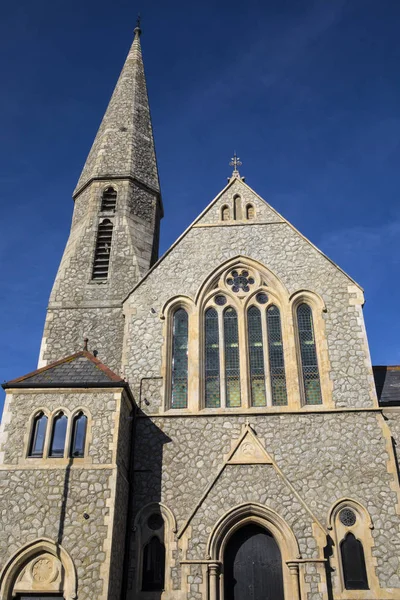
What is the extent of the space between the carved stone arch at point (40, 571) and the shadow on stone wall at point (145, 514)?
1.90 m

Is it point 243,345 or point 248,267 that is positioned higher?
point 248,267

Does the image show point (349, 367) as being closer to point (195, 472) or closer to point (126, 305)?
point (195, 472)

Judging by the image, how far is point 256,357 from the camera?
1633cm

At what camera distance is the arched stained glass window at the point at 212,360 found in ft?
51.6

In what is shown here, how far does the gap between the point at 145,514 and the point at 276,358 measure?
5530mm

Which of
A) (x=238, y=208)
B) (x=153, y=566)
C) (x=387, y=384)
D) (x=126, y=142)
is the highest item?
(x=126, y=142)

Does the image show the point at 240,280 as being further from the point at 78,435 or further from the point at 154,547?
the point at 154,547

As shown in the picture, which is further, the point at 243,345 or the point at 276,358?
the point at 243,345

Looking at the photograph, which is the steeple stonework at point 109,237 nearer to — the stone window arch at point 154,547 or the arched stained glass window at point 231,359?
the arched stained glass window at point 231,359

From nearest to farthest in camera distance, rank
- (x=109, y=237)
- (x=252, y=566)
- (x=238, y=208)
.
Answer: (x=252, y=566)
(x=238, y=208)
(x=109, y=237)

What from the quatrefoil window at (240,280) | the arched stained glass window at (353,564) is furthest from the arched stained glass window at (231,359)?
the arched stained glass window at (353,564)

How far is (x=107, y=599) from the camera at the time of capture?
11.5 m

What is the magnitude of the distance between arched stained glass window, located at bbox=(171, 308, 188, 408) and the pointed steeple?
7849 millimetres

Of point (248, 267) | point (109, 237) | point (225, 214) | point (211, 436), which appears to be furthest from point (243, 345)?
point (109, 237)
